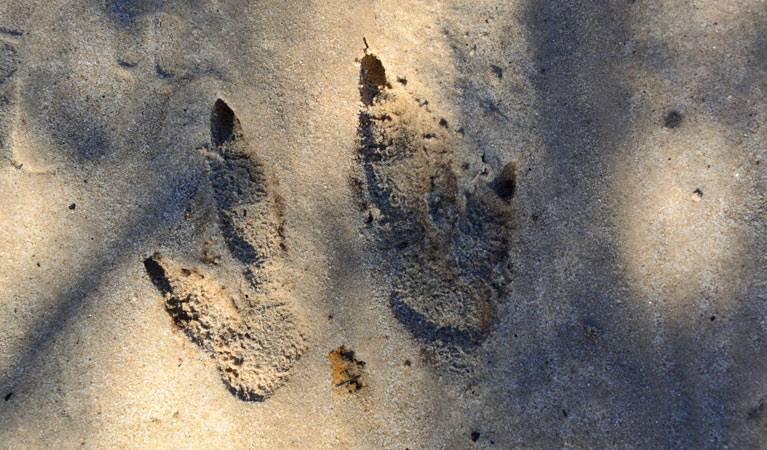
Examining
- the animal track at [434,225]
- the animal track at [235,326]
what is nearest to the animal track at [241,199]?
the animal track at [235,326]

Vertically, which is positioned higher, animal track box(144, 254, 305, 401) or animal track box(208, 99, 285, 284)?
animal track box(208, 99, 285, 284)

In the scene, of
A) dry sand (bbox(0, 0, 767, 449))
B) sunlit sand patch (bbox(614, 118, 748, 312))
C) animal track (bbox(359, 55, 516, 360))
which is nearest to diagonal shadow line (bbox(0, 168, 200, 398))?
dry sand (bbox(0, 0, 767, 449))

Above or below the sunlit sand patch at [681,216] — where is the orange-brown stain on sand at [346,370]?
below

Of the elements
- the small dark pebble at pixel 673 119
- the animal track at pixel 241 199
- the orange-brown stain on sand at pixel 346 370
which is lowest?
the orange-brown stain on sand at pixel 346 370

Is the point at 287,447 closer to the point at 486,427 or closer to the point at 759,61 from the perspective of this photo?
the point at 486,427

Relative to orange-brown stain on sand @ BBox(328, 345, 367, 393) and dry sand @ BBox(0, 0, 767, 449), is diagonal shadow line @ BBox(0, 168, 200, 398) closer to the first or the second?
dry sand @ BBox(0, 0, 767, 449)

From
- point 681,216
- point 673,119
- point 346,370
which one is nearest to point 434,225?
point 346,370

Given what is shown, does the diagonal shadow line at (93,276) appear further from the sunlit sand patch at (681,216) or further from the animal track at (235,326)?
the sunlit sand patch at (681,216)
